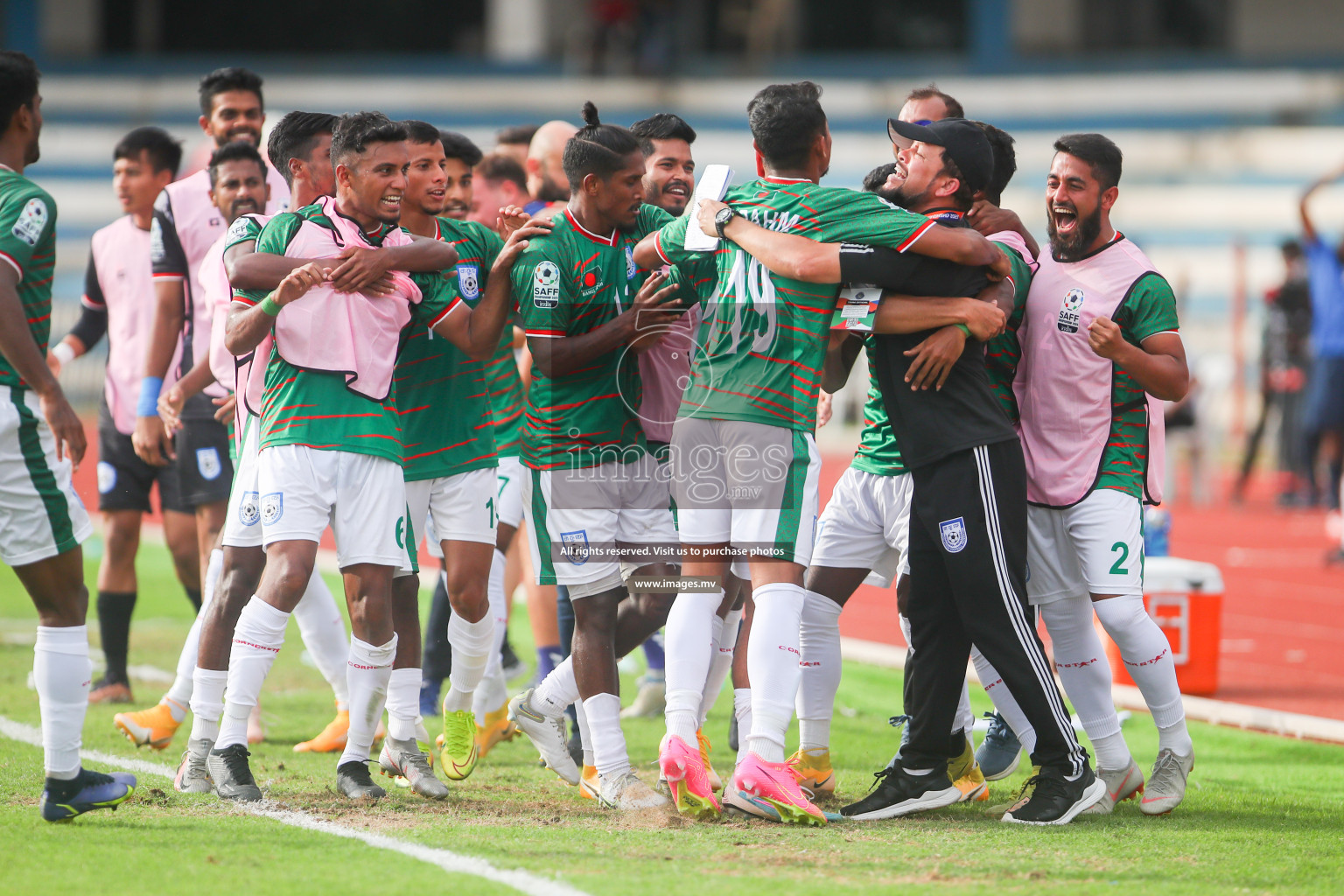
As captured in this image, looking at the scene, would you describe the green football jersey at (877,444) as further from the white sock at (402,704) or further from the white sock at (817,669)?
the white sock at (402,704)

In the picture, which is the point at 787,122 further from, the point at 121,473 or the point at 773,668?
the point at 121,473

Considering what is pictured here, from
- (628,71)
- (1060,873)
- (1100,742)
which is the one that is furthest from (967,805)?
(628,71)

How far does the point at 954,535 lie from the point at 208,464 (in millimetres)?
3487

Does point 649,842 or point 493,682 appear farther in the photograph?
point 493,682

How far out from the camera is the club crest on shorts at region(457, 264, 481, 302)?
5.35 m

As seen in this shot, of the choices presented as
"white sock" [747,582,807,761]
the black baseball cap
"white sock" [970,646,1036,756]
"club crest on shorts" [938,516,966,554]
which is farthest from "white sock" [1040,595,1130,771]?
the black baseball cap

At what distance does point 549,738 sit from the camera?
532 cm

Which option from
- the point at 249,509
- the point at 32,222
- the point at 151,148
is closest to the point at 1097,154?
the point at 249,509

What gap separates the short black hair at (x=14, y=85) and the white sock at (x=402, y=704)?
2.27m

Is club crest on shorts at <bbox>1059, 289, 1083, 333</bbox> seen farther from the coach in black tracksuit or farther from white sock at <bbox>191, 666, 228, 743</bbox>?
white sock at <bbox>191, 666, 228, 743</bbox>

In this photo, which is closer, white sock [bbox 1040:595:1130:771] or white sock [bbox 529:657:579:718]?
white sock [bbox 1040:595:1130:771]

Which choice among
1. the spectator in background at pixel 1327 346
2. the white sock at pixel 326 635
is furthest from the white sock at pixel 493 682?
the spectator in background at pixel 1327 346

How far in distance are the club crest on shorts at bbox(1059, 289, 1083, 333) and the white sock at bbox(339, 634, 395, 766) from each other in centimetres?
259

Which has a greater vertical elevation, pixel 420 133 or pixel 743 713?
pixel 420 133
